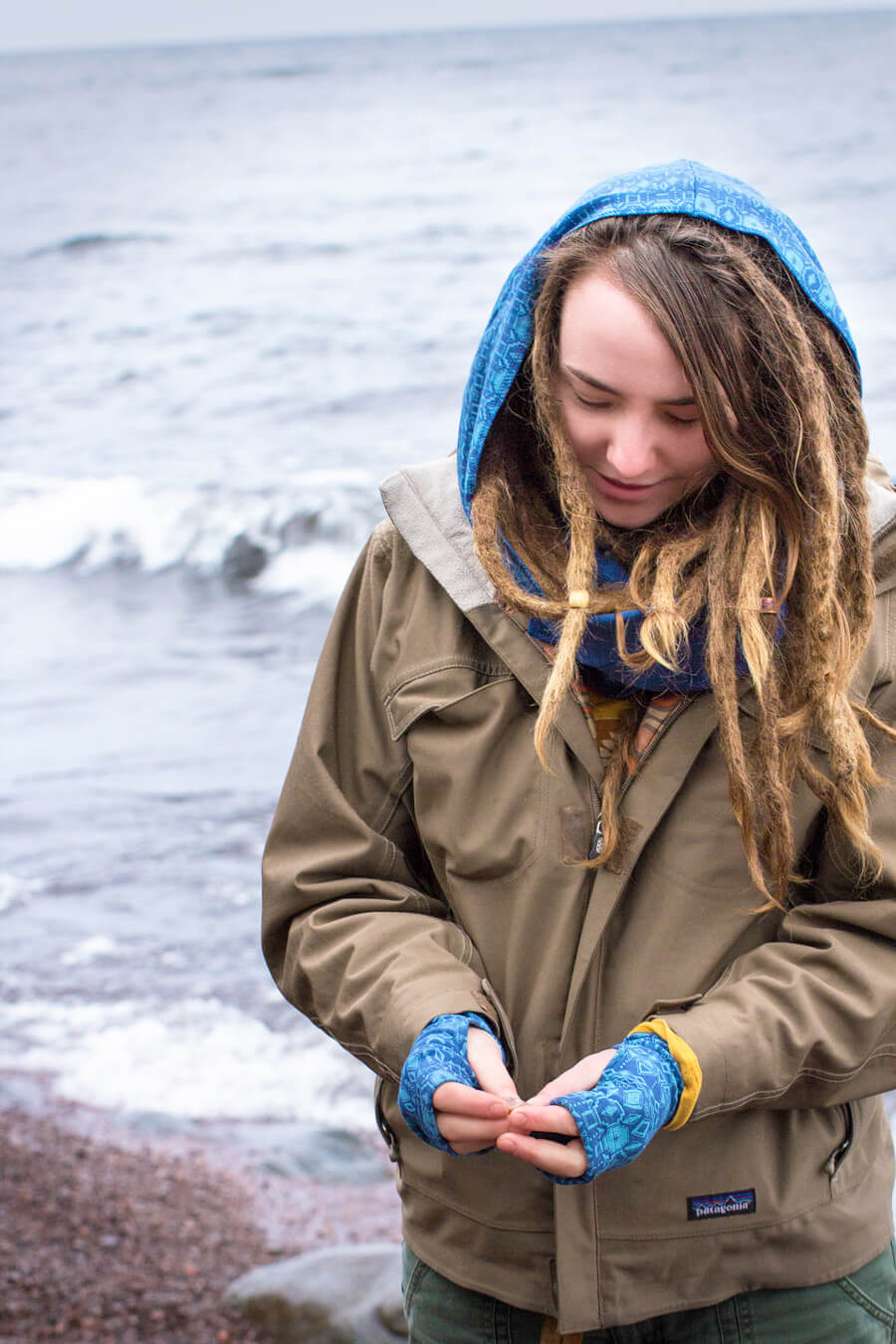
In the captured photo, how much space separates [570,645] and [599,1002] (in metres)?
0.51

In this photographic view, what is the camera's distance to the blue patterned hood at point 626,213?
1.81 meters

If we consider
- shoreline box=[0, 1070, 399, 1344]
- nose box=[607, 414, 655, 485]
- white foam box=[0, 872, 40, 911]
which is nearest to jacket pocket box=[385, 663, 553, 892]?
nose box=[607, 414, 655, 485]

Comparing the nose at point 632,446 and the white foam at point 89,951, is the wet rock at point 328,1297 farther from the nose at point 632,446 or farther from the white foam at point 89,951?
the nose at point 632,446

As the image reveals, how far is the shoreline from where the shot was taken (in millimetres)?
3422

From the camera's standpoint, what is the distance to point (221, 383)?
19.9m

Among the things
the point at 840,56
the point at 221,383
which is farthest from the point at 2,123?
the point at 221,383

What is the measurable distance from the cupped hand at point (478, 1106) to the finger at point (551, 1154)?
26 millimetres

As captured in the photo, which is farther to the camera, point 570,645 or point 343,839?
point 343,839

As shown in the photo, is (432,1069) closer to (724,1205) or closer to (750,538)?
(724,1205)

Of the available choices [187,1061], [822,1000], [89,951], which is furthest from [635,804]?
[89,951]

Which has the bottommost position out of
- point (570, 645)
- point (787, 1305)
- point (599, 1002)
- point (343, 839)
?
point (787, 1305)

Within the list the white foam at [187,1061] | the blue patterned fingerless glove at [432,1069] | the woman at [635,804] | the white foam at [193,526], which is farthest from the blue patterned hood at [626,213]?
the white foam at [193,526]

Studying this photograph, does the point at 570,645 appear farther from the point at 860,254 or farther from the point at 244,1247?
the point at 860,254

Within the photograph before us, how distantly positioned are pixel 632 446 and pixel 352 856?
2.33 ft
